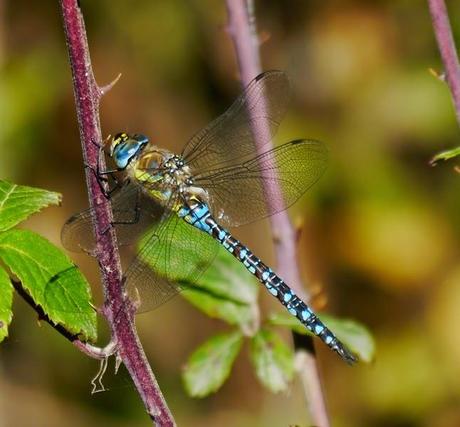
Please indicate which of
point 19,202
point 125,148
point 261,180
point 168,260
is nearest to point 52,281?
point 19,202

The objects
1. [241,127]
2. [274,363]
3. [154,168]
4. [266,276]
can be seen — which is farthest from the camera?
[241,127]

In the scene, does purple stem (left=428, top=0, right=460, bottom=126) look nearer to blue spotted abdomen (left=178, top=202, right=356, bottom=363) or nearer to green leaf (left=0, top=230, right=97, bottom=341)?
blue spotted abdomen (left=178, top=202, right=356, bottom=363)

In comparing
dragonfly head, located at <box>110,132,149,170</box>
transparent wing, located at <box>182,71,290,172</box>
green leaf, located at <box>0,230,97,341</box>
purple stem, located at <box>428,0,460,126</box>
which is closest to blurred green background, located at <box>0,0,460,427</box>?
transparent wing, located at <box>182,71,290,172</box>

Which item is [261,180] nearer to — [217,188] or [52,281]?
[217,188]

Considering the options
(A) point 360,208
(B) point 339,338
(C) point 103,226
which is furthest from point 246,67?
(A) point 360,208

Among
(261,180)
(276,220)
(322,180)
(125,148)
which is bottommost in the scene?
(276,220)

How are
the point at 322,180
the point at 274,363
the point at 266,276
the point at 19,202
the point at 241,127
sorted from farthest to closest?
the point at 322,180, the point at 241,127, the point at 266,276, the point at 274,363, the point at 19,202

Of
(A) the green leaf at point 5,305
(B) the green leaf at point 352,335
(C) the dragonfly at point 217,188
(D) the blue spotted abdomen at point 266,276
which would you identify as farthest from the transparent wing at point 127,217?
(A) the green leaf at point 5,305

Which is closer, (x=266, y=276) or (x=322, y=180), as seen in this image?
(x=266, y=276)
